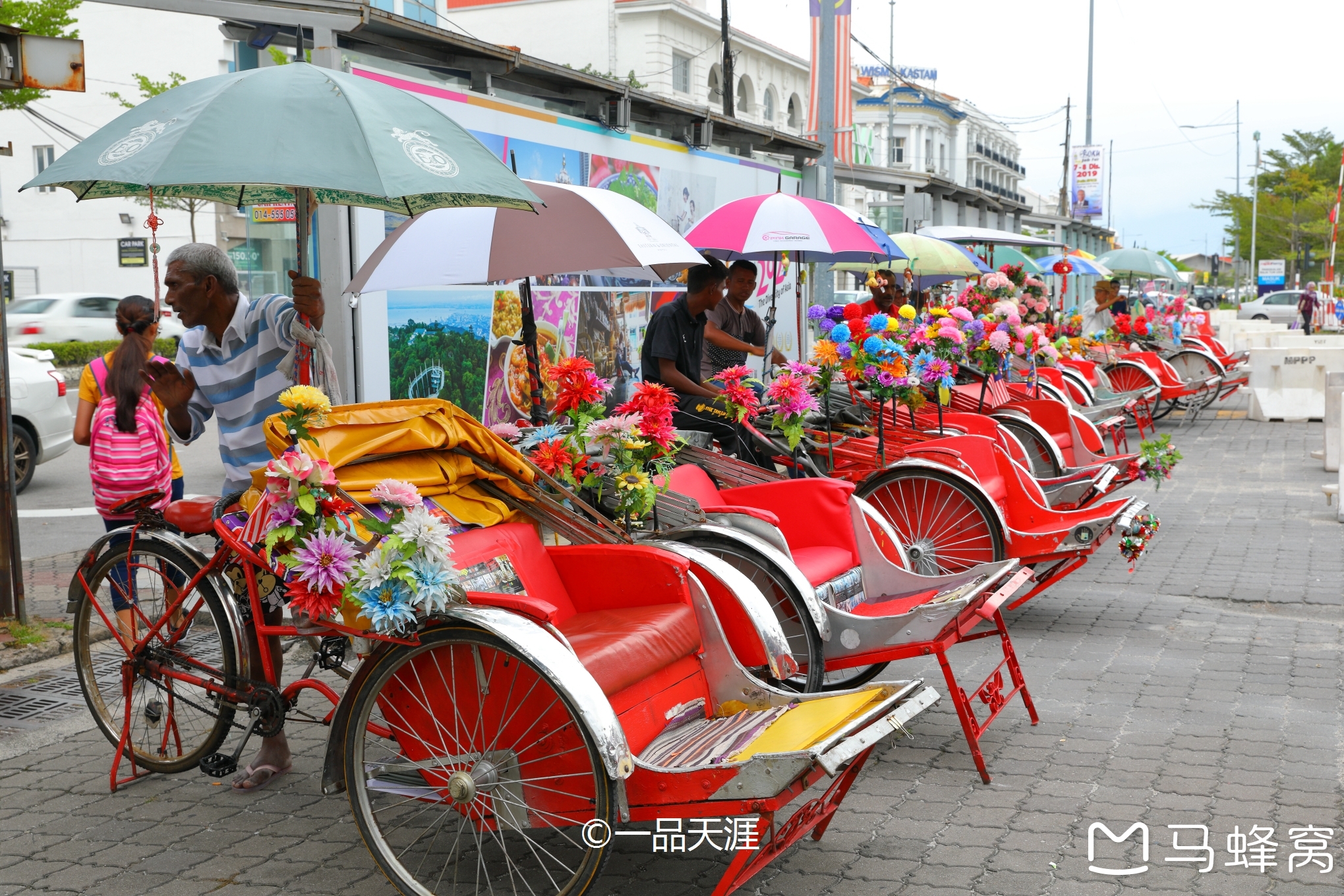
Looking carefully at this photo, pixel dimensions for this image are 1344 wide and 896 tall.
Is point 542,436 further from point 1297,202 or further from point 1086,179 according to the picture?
point 1297,202

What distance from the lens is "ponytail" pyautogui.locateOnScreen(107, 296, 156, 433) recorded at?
561 cm

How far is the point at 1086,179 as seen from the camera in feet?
124

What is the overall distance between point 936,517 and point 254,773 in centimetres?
384

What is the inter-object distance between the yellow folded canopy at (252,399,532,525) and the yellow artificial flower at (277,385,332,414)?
4.5 inches

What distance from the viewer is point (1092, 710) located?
4.99m

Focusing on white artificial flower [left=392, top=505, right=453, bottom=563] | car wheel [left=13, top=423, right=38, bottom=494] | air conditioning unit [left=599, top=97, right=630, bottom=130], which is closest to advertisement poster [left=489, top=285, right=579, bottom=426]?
air conditioning unit [left=599, top=97, right=630, bottom=130]

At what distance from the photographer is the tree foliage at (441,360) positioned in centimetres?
737

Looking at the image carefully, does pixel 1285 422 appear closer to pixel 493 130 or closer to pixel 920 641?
pixel 493 130

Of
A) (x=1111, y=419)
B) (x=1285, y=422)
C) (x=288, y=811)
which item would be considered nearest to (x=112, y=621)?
(x=288, y=811)

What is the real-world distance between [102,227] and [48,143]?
2.72 m

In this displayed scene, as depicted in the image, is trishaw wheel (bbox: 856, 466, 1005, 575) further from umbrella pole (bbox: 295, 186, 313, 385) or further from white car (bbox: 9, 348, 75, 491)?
white car (bbox: 9, 348, 75, 491)

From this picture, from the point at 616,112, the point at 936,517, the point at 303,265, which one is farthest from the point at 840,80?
the point at 303,265

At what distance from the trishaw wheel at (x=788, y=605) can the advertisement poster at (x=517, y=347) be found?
3.46 meters

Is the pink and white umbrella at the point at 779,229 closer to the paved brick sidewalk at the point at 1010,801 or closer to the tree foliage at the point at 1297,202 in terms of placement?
the paved brick sidewalk at the point at 1010,801
